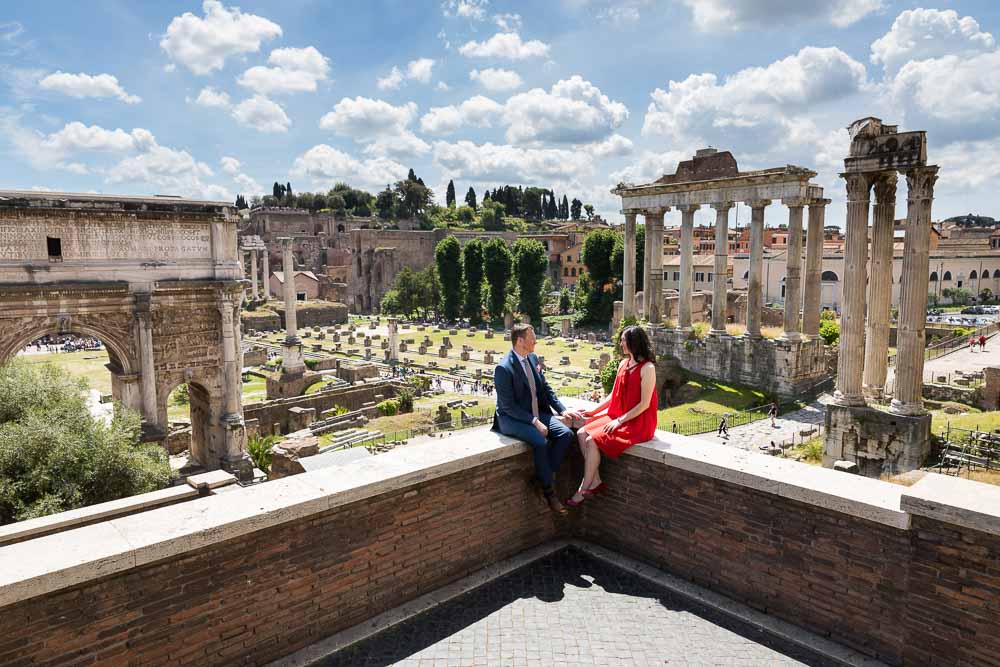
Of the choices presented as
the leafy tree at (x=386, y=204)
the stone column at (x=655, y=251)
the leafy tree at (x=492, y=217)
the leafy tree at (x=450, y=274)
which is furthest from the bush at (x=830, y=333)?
the leafy tree at (x=386, y=204)

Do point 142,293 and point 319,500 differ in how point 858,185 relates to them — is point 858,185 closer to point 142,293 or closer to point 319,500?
point 319,500

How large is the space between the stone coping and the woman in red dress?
0.42 ft

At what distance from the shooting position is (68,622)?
3057mm

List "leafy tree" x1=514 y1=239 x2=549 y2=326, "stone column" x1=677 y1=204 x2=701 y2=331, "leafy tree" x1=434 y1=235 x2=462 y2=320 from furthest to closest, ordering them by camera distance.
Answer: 1. "leafy tree" x1=434 y1=235 x2=462 y2=320
2. "leafy tree" x1=514 y1=239 x2=549 y2=326
3. "stone column" x1=677 y1=204 x2=701 y2=331

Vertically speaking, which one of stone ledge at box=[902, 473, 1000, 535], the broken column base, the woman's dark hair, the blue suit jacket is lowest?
the broken column base

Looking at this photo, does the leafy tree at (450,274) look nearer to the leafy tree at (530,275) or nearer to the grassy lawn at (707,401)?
the leafy tree at (530,275)

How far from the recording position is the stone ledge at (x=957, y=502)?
10.6 feet

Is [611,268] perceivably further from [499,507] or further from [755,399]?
[499,507]

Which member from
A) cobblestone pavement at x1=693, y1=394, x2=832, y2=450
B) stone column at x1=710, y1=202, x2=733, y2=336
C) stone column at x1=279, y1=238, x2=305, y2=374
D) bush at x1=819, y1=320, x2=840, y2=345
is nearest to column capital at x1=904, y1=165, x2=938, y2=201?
cobblestone pavement at x1=693, y1=394, x2=832, y2=450

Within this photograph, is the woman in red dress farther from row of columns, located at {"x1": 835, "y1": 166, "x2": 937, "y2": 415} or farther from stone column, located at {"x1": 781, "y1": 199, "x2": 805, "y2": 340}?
stone column, located at {"x1": 781, "y1": 199, "x2": 805, "y2": 340}

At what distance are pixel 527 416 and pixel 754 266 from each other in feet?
73.3

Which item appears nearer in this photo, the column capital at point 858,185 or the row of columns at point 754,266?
the column capital at point 858,185

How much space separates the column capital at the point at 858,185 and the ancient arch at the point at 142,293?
15.7 meters

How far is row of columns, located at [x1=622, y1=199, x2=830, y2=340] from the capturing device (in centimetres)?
2403
